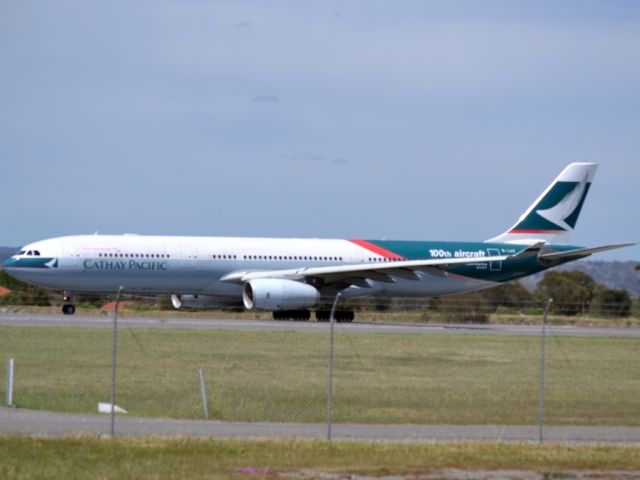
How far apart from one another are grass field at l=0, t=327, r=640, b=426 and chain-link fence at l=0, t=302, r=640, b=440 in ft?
0.12

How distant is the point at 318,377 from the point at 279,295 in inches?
790

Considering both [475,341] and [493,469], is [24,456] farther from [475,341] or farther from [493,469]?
[475,341]

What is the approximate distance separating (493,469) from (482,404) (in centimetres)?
783


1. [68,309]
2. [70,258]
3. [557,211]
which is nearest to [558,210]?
[557,211]

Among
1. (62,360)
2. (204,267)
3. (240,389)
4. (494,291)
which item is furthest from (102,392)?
(494,291)

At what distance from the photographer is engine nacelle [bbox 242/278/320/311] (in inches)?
1820

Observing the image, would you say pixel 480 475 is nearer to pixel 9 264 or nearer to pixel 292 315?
pixel 9 264

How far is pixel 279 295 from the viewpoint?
46.4 metres

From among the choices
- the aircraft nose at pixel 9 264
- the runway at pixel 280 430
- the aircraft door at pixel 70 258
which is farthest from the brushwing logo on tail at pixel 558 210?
the runway at pixel 280 430

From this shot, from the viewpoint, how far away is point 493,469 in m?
15.4

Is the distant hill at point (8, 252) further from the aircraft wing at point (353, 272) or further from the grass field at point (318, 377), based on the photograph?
the grass field at point (318, 377)

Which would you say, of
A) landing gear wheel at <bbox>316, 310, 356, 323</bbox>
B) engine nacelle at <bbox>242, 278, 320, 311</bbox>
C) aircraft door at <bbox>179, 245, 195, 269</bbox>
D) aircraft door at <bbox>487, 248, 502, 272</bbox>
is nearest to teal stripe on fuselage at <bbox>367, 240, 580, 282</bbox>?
aircraft door at <bbox>487, 248, 502, 272</bbox>

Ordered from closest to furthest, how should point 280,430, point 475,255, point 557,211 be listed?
point 280,430
point 475,255
point 557,211

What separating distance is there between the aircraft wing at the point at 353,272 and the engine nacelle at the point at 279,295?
0.99 metres
